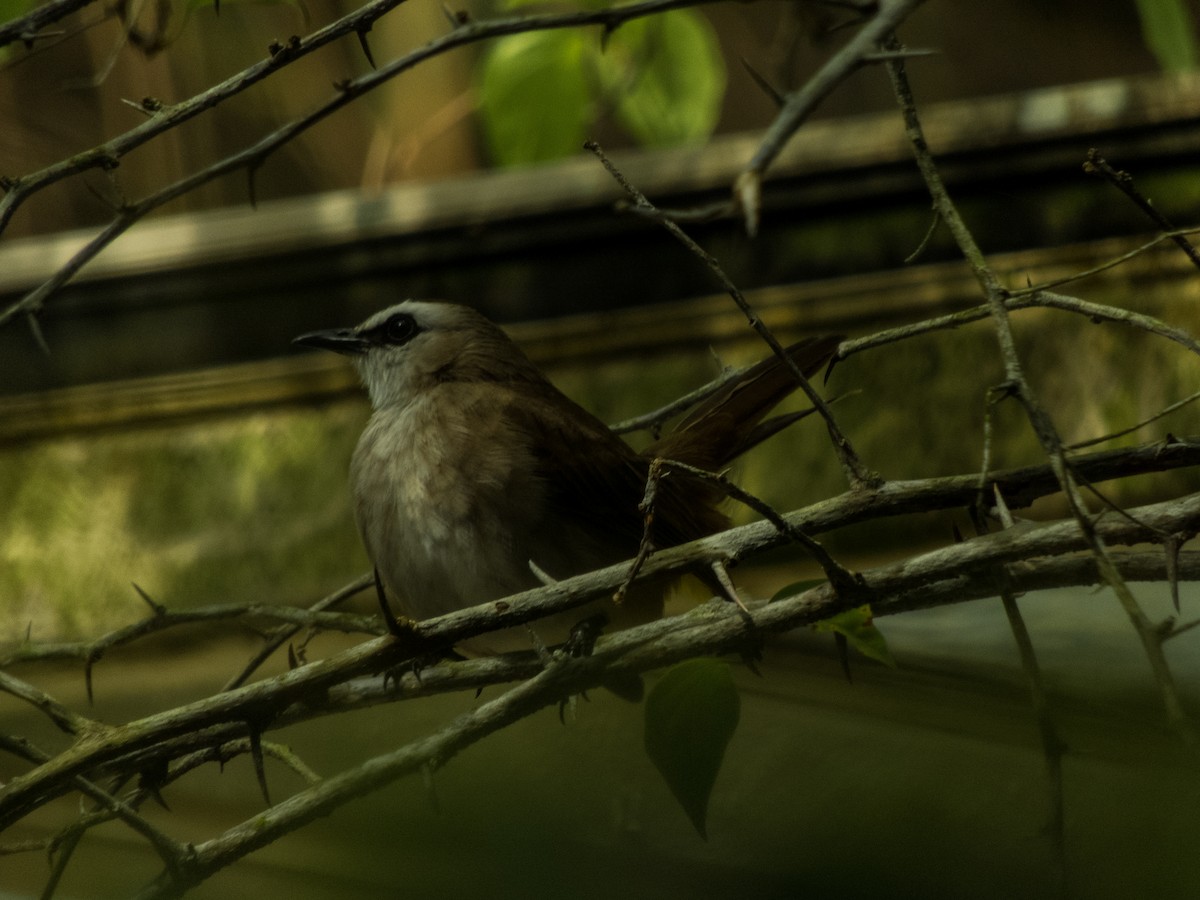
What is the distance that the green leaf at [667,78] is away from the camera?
67.4 inches

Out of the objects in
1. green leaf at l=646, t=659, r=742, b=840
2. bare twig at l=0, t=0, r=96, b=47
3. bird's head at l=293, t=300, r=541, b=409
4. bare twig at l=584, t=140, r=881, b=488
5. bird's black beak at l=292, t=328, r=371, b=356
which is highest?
bird's black beak at l=292, t=328, r=371, b=356

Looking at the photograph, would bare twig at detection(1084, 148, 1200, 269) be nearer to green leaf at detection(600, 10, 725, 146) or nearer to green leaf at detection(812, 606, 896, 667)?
green leaf at detection(812, 606, 896, 667)

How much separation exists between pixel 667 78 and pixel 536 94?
0.94 ft

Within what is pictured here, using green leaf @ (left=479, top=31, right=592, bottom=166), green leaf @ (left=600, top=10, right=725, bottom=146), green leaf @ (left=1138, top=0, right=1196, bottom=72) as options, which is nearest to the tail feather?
green leaf @ (left=600, top=10, right=725, bottom=146)

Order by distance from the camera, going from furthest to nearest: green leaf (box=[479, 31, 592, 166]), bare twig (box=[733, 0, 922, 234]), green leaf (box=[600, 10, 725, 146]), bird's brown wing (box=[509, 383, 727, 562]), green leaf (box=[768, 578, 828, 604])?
bird's brown wing (box=[509, 383, 727, 562])
green leaf (box=[600, 10, 725, 146])
green leaf (box=[479, 31, 592, 166])
green leaf (box=[768, 578, 828, 604])
bare twig (box=[733, 0, 922, 234])

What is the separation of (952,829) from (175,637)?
10.1ft

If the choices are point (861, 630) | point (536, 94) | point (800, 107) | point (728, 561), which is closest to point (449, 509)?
point (536, 94)

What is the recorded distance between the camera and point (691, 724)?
1.05 meters

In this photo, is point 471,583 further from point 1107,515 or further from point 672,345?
point 672,345

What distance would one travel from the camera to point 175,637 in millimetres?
3365

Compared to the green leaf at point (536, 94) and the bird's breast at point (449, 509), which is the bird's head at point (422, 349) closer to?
the bird's breast at point (449, 509)

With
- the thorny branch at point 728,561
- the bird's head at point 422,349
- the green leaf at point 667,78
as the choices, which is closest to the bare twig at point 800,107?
the thorny branch at point 728,561

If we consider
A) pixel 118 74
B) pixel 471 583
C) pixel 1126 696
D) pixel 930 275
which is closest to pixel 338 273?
pixel 118 74

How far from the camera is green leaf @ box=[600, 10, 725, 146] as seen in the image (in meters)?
1.71
